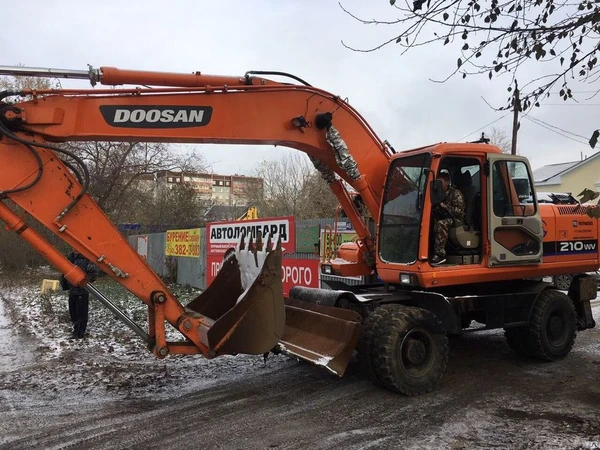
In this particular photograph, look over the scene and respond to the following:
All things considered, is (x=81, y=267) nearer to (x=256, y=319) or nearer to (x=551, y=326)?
(x=256, y=319)

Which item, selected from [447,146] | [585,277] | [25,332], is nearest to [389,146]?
[447,146]

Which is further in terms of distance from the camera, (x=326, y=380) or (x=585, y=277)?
(x=585, y=277)

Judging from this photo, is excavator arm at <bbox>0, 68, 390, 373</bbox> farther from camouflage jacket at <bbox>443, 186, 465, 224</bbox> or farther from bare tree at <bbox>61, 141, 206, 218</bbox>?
bare tree at <bbox>61, 141, 206, 218</bbox>

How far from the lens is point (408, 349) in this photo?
5512 millimetres

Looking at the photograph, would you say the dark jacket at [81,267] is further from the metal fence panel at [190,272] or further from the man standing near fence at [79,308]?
the metal fence panel at [190,272]

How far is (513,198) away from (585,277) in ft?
7.38

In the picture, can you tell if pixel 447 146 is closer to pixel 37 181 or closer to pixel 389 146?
pixel 389 146

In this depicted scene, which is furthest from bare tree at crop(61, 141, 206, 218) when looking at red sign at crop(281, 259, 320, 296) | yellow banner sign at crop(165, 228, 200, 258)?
red sign at crop(281, 259, 320, 296)

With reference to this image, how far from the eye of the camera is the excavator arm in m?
4.75

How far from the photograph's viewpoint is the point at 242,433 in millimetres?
4531

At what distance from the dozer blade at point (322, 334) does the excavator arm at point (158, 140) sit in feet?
0.06

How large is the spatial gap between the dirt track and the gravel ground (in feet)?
0.04

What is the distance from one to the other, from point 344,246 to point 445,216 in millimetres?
1740

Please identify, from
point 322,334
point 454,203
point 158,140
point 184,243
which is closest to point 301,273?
point 322,334
